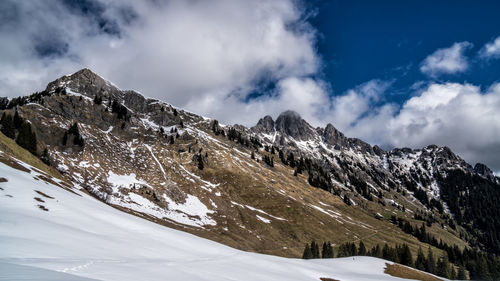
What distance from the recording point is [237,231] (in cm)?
11094

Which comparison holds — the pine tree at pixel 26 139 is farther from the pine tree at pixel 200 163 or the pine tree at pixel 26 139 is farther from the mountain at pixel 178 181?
the pine tree at pixel 200 163

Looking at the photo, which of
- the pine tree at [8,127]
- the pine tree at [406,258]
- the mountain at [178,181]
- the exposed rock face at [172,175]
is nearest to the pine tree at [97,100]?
the mountain at [178,181]

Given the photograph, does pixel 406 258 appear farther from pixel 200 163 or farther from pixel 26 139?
pixel 26 139

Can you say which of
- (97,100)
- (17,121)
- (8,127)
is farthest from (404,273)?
(97,100)

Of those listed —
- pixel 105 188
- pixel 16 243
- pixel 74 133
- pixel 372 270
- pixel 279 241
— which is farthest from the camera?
pixel 74 133

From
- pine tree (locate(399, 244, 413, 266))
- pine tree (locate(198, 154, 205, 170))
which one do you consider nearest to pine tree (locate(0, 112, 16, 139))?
pine tree (locate(198, 154, 205, 170))

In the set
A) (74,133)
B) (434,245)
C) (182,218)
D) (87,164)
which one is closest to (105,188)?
(87,164)

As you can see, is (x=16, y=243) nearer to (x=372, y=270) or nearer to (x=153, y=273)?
(x=153, y=273)

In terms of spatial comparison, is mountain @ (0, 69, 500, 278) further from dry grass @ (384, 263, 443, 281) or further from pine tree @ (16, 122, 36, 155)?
dry grass @ (384, 263, 443, 281)

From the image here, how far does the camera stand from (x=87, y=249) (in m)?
21.0

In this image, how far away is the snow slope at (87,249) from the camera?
14.7m

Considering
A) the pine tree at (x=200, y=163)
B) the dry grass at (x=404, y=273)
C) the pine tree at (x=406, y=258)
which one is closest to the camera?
the dry grass at (x=404, y=273)

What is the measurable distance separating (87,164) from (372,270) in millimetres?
113767

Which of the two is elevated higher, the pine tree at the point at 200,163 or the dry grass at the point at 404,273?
the pine tree at the point at 200,163
